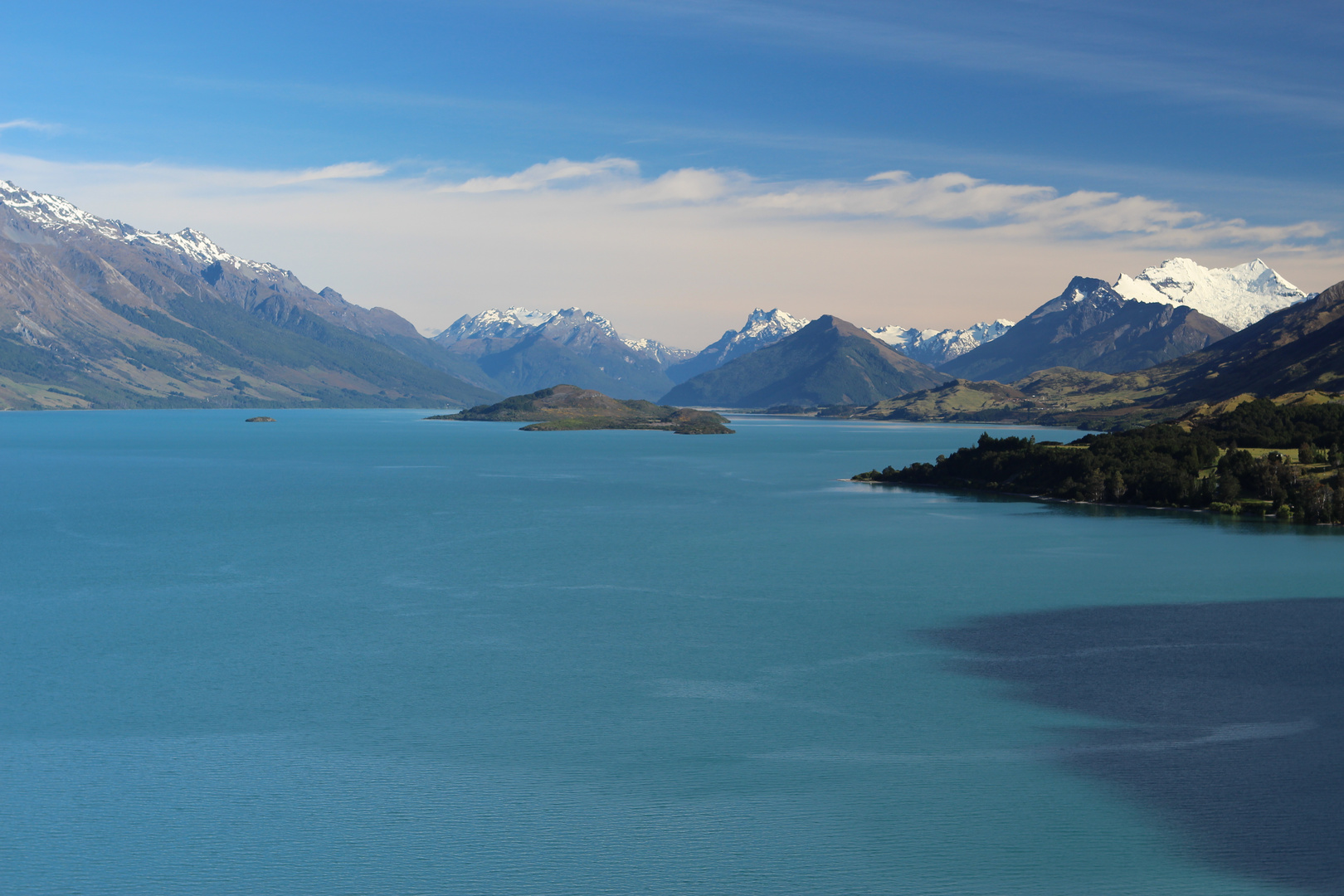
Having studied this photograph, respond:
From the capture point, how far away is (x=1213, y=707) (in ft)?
163

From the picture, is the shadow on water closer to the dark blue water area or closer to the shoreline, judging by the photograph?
the dark blue water area

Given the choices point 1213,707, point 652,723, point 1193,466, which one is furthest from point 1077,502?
point 652,723

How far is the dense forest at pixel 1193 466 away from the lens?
449ft

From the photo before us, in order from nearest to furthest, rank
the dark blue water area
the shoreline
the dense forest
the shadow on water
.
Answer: the dark blue water area
the shadow on water
the shoreline
the dense forest

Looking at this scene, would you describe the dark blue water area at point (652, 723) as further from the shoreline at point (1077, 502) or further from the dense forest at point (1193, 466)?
the dense forest at point (1193, 466)

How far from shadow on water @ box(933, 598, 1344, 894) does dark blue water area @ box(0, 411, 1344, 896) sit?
0.20 metres

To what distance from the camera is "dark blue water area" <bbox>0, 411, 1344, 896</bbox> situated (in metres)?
34.2

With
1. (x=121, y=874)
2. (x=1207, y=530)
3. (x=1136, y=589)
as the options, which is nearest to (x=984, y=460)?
(x=1207, y=530)

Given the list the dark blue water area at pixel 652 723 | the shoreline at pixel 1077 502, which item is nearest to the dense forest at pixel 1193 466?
the shoreline at pixel 1077 502

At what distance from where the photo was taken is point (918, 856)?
114ft

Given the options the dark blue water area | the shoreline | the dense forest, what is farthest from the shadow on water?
the dense forest

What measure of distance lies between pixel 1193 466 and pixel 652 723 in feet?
412

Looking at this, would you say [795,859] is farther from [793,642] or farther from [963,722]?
[793,642]

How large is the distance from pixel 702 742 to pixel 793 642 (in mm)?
20096
